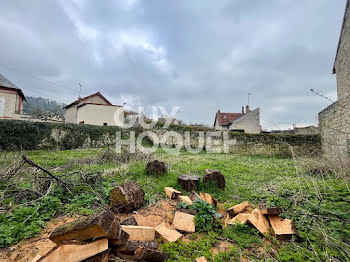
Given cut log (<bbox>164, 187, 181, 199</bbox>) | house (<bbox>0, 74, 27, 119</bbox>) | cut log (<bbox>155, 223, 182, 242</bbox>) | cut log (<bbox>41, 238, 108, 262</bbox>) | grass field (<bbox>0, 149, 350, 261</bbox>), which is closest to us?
cut log (<bbox>41, 238, 108, 262</bbox>)

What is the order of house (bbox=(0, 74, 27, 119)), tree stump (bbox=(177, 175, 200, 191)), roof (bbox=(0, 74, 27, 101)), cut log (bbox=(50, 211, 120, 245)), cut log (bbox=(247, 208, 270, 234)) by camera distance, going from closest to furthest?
1. cut log (bbox=(50, 211, 120, 245))
2. cut log (bbox=(247, 208, 270, 234))
3. tree stump (bbox=(177, 175, 200, 191))
4. house (bbox=(0, 74, 27, 119))
5. roof (bbox=(0, 74, 27, 101))

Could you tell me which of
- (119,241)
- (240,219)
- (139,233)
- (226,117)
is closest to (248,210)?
(240,219)

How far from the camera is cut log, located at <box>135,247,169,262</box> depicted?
1.51 m

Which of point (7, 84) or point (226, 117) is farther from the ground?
point (7, 84)

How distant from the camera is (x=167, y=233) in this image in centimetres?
199

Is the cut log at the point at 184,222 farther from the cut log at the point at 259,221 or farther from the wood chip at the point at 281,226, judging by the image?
the wood chip at the point at 281,226

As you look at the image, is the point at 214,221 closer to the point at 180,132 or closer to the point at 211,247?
the point at 211,247

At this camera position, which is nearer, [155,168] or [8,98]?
[155,168]

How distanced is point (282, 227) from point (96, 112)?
20.8 m

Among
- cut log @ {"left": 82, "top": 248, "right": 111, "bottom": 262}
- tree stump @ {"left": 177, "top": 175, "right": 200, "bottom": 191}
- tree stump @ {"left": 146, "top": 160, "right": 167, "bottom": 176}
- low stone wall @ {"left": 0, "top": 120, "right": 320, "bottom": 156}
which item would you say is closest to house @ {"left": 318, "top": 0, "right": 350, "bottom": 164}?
low stone wall @ {"left": 0, "top": 120, "right": 320, "bottom": 156}

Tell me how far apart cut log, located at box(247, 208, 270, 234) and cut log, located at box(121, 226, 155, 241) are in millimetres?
1305

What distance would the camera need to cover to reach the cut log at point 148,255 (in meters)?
1.51

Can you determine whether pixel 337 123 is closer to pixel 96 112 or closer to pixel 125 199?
pixel 125 199

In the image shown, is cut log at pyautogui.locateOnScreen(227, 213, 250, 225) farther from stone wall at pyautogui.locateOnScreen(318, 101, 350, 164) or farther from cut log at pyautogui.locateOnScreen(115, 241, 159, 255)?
stone wall at pyautogui.locateOnScreen(318, 101, 350, 164)
